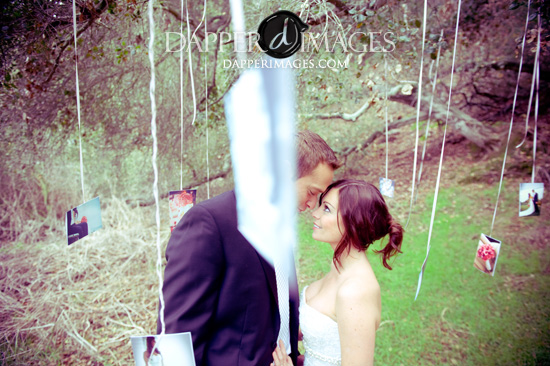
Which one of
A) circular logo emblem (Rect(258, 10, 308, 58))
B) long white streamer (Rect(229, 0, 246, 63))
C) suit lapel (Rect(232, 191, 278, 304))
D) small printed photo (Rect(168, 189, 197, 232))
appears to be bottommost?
suit lapel (Rect(232, 191, 278, 304))

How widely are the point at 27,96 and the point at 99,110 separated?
838 mm

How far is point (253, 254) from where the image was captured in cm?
133

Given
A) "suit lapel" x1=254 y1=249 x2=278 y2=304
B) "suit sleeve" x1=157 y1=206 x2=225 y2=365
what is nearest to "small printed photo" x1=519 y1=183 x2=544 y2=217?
"suit lapel" x1=254 y1=249 x2=278 y2=304

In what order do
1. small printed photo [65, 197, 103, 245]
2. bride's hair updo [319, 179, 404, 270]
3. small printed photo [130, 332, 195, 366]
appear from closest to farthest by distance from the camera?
small printed photo [130, 332, 195, 366], small printed photo [65, 197, 103, 245], bride's hair updo [319, 179, 404, 270]

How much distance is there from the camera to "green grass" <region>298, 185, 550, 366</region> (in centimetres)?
276

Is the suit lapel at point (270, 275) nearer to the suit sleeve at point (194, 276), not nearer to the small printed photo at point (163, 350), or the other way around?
the suit sleeve at point (194, 276)

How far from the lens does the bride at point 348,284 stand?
1321mm

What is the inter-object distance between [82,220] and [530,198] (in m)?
2.55

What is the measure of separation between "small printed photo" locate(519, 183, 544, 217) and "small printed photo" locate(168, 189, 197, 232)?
6.81 feet

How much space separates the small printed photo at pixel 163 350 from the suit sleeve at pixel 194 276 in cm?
33

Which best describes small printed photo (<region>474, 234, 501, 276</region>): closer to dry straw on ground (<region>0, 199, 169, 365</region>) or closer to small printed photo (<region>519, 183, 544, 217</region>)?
small printed photo (<region>519, 183, 544, 217</region>)

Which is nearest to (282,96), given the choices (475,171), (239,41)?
(239,41)

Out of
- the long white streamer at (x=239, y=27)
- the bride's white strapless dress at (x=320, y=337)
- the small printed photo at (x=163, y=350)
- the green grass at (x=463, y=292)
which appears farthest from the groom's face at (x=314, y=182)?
the green grass at (x=463, y=292)

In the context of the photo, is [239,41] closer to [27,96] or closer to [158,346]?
[27,96]
